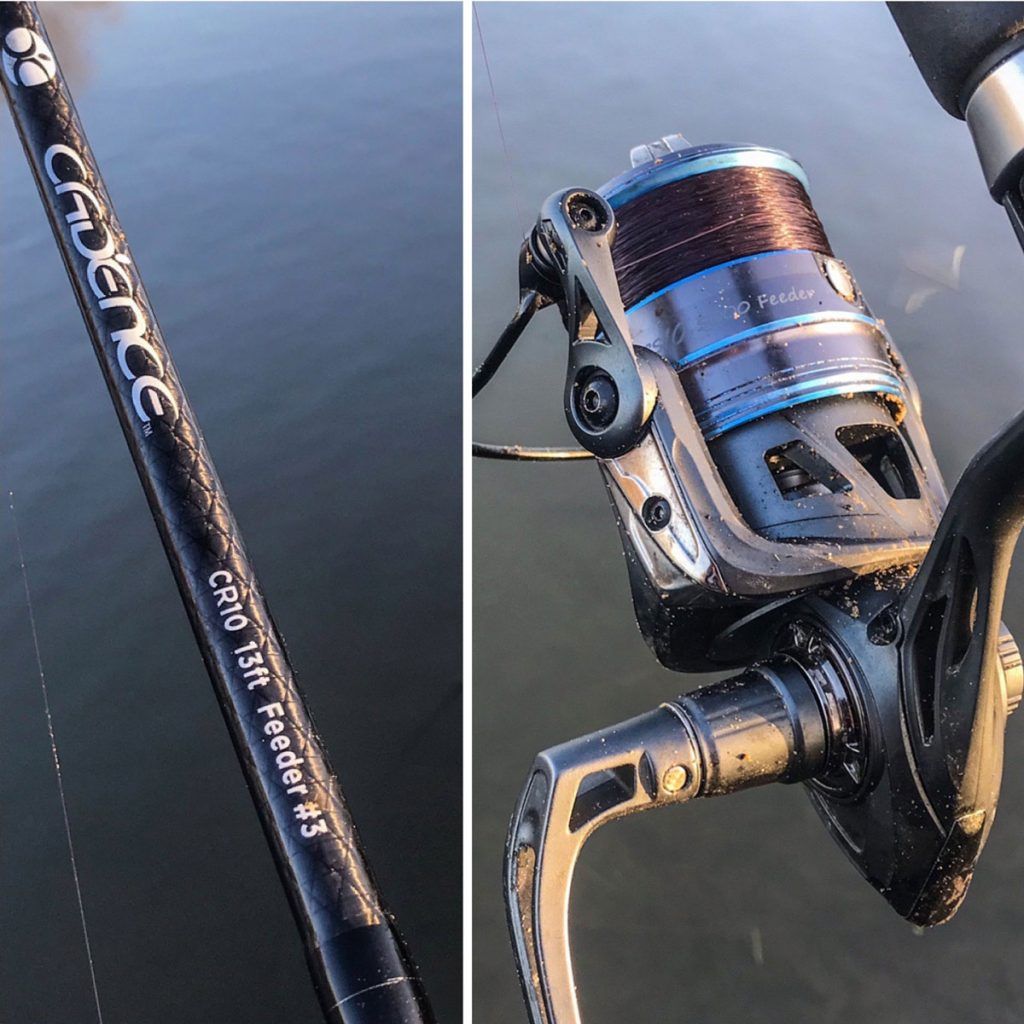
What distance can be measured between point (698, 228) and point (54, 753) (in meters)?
1.04

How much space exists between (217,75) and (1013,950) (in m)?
2.28

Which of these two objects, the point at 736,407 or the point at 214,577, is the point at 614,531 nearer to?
the point at 736,407

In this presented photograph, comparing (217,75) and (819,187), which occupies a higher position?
(217,75)

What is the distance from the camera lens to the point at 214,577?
100 centimetres

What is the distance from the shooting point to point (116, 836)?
1.45 meters

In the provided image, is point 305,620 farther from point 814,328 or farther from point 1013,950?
point 1013,950

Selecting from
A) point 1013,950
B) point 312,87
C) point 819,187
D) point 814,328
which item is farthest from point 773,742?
point 312,87

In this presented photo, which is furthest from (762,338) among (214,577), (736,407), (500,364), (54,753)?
(54,753)

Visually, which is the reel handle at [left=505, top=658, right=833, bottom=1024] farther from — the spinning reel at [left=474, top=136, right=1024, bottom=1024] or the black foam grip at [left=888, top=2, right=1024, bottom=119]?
the black foam grip at [left=888, top=2, right=1024, bottom=119]

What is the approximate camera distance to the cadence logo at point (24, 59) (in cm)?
103

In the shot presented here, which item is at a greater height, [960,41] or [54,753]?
[54,753]

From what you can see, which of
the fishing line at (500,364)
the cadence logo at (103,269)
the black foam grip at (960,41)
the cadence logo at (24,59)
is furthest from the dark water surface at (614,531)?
the black foam grip at (960,41)

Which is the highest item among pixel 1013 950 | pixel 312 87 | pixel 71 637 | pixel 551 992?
pixel 312 87

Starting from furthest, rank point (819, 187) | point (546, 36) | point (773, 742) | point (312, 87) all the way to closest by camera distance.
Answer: point (546, 36)
point (312, 87)
point (819, 187)
point (773, 742)
